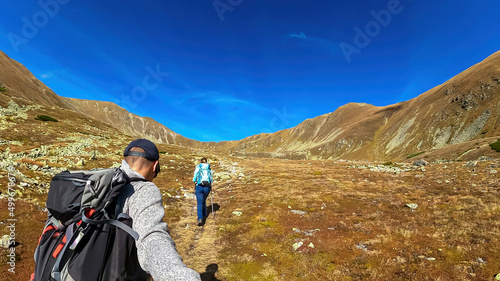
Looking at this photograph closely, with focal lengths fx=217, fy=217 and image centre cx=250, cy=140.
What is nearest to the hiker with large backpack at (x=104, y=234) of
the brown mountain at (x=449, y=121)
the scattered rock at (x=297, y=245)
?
the scattered rock at (x=297, y=245)

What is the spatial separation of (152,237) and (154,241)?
0.05m

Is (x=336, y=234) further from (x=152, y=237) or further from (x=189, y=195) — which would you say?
(x=189, y=195)

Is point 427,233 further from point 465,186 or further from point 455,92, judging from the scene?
point 455,92

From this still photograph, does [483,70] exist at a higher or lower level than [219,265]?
higher

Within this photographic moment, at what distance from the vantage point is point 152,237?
92.1 inches

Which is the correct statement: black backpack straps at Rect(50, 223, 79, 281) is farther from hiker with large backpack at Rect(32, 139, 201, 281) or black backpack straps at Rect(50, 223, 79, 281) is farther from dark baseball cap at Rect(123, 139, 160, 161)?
dark baseball cap at Rect(123, 139, 160, 161)

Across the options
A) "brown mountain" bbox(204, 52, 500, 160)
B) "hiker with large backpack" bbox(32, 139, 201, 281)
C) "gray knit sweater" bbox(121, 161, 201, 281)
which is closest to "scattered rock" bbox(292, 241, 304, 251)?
"hiker with large backpack" bbox(32, 139, 201, 281)

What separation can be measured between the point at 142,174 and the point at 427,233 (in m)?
11.6

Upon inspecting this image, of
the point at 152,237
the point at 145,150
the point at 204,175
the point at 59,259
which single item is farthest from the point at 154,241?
the point at 204,175

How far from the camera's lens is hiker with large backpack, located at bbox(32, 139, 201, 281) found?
223 centimetres

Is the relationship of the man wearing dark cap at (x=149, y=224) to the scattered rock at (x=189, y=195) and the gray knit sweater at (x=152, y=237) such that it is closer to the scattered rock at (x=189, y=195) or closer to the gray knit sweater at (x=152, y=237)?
the gray knit sweater at (x=152, y=237)

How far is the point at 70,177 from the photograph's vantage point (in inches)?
102

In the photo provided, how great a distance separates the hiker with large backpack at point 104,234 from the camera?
2.23 meters

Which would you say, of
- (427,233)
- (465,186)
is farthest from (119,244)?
(465,186)
